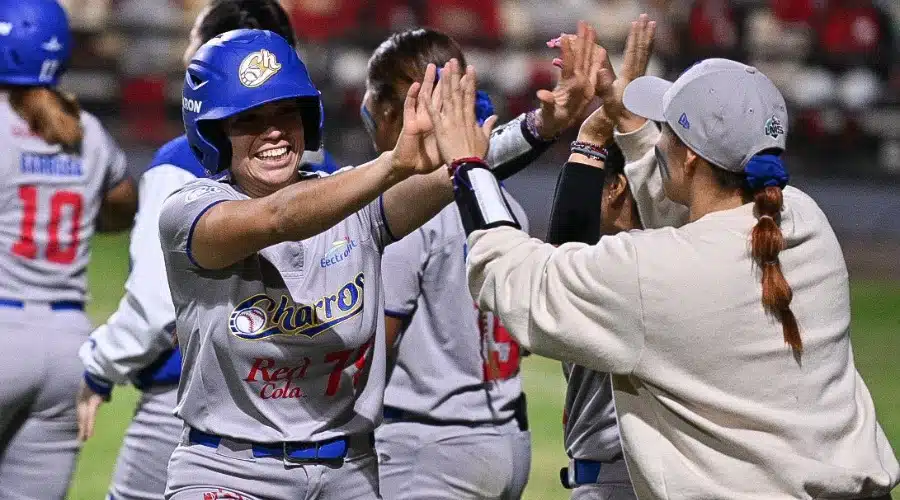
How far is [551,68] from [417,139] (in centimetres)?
1222

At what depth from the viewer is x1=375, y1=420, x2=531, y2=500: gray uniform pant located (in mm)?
3959

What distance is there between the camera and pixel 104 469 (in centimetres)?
678

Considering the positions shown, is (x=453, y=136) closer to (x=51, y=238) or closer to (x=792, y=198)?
(x=792, y=198)

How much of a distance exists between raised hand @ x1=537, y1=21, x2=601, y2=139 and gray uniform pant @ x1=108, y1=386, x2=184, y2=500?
1659 millimetres

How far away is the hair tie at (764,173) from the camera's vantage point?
2957 millimetres

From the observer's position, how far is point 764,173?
296 cm

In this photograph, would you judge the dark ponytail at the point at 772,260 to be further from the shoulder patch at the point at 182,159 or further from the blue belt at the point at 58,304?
the blue belt at the point at 58,304

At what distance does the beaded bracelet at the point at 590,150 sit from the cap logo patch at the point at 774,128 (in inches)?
21.8

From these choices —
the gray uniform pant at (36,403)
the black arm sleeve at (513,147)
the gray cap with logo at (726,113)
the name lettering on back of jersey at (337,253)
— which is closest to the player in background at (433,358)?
the black arm sleeve at (513,147)

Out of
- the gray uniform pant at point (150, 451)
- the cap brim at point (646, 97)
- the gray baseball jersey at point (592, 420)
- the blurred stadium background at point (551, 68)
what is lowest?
the blurred stadium background at point (551, 68)

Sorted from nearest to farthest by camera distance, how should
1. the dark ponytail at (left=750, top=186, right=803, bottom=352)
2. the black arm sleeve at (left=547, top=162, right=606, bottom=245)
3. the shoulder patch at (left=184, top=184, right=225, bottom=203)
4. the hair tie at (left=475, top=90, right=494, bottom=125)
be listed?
the dark ponytail at (left=750, top=186, right=803, bottom=352) < the shoulder patch at (left=184, top=184, right=225, bottom=203) < the black arm sleeve at (left=547, top=162, right=606, bottom=245) < the hair tie at (left=475, top=90, right=494, bottom=125)

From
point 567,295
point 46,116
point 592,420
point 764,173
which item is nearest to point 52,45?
point 46,116

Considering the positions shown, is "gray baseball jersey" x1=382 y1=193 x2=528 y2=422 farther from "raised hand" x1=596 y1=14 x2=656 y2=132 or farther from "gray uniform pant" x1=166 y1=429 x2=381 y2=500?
"gray uniform pant" x1=166 y1=429 x2=381 y2=500

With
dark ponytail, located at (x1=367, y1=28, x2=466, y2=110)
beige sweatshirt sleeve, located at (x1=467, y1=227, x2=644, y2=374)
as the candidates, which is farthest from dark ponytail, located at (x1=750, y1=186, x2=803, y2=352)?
dark ponytail, located at (x1=367, y1=28, x2=466, y2=110)
